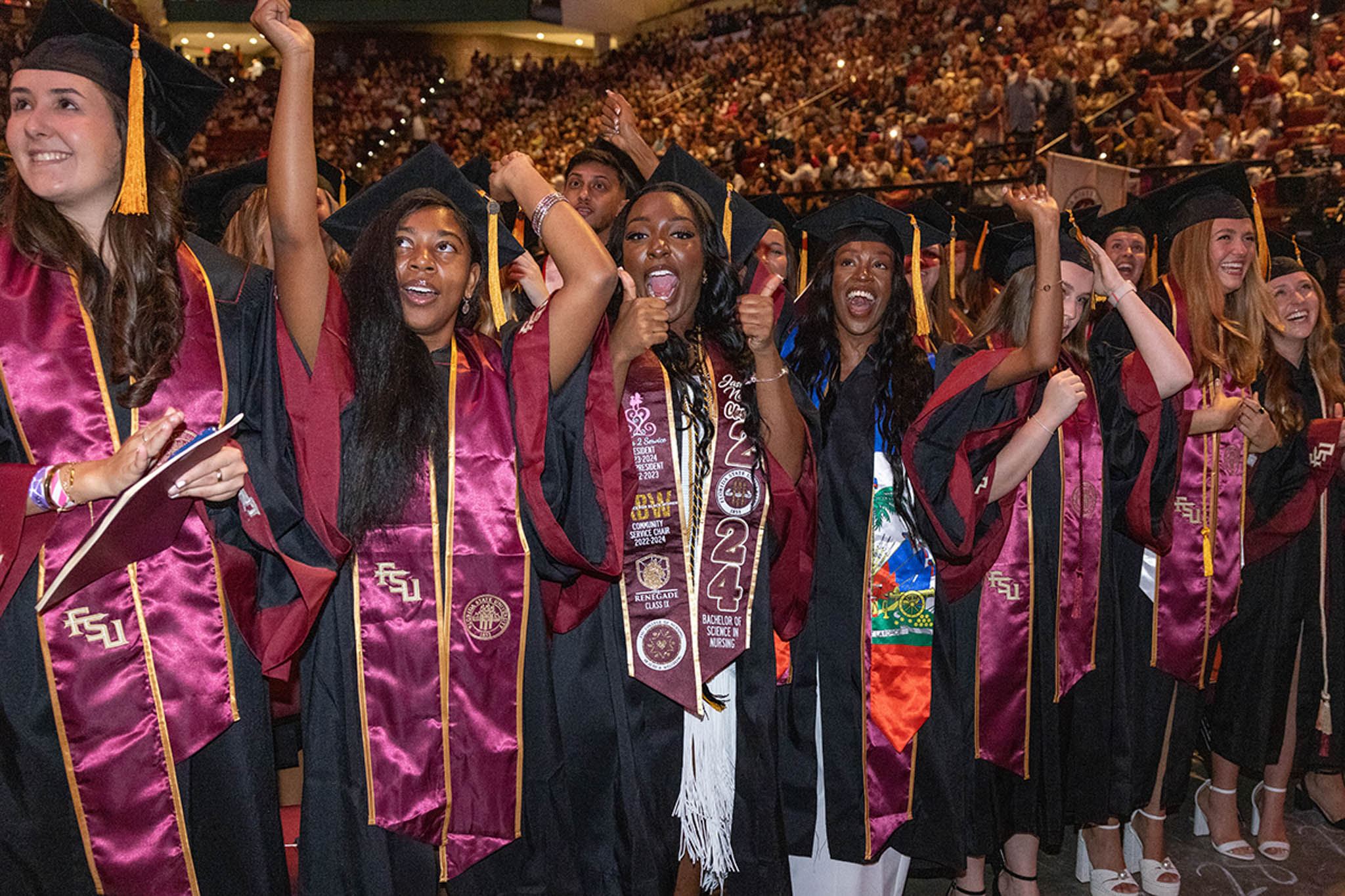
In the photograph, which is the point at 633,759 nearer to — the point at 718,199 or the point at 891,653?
the point at 891,653

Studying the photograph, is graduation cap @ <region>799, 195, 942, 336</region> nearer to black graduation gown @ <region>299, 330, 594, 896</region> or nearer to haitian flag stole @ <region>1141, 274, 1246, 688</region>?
black graduation gown @ <region>299, 330, 594, 896</region>

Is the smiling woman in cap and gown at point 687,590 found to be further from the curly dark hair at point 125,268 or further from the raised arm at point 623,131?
the curly dark hair at point 125,268

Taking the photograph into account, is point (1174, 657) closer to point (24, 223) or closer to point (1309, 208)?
point (24, 223)

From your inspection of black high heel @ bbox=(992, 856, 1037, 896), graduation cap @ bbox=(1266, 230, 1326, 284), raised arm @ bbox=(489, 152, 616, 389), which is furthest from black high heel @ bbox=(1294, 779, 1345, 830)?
raised arm @ bbox=(489, 152, 616, 389)

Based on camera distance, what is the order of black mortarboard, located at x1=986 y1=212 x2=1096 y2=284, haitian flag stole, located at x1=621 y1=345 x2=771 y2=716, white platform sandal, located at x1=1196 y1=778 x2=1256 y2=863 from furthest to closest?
1. white platform sandal, located at x1=1196 y1=778 x2=1256 y2=863
2. black mortarboard, located at x1=986 y1=212 x2=1096 y2=284
3. haitian flag stole, located at x1=621 y1=345 x2=771 y2=716

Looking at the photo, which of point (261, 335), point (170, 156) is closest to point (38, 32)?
point (170, 156)

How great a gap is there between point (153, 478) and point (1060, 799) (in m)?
3.01

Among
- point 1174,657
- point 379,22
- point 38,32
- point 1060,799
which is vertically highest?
point 379,22

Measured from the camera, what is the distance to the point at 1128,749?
3650mm

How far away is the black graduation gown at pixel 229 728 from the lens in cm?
202

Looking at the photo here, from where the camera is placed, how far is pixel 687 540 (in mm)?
2783

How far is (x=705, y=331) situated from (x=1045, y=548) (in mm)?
1401

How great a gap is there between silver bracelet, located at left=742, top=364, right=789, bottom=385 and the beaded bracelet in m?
1.64

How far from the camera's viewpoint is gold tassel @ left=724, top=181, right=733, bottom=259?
3020mm
